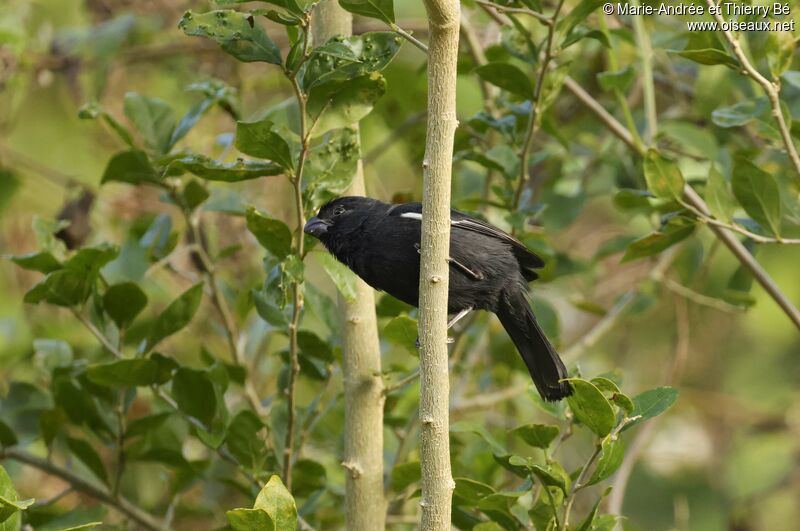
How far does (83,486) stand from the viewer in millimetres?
3348

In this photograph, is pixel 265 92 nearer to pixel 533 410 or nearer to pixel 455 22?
pixel 533 410

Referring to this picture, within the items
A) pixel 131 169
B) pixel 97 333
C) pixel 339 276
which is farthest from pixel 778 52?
pixel 97 333

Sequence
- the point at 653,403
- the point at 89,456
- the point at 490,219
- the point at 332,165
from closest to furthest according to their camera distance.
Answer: the point at 653,403 < the point at 332,165 < the point at 89,456 < the point at 490,219

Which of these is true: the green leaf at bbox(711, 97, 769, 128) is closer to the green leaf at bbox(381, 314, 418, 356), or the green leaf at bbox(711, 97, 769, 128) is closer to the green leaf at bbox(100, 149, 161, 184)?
the green leaf at bbox(381, 314, 418, 356)

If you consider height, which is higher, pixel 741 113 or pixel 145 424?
pixel 741 113

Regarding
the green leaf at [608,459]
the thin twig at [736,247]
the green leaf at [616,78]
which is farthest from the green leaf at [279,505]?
the green leaf at [616,78]

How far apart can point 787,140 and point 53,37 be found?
4115 mm

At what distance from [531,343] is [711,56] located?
1278mm

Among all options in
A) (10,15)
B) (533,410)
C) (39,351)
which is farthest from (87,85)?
(533,410)

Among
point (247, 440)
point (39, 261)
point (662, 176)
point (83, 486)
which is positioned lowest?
point (83, 486)

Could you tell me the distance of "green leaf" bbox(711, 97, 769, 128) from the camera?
330cm

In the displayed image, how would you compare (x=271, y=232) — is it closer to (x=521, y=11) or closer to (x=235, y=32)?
(x=235, y=32)

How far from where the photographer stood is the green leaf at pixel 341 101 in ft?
9.37

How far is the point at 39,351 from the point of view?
359 centimetres
